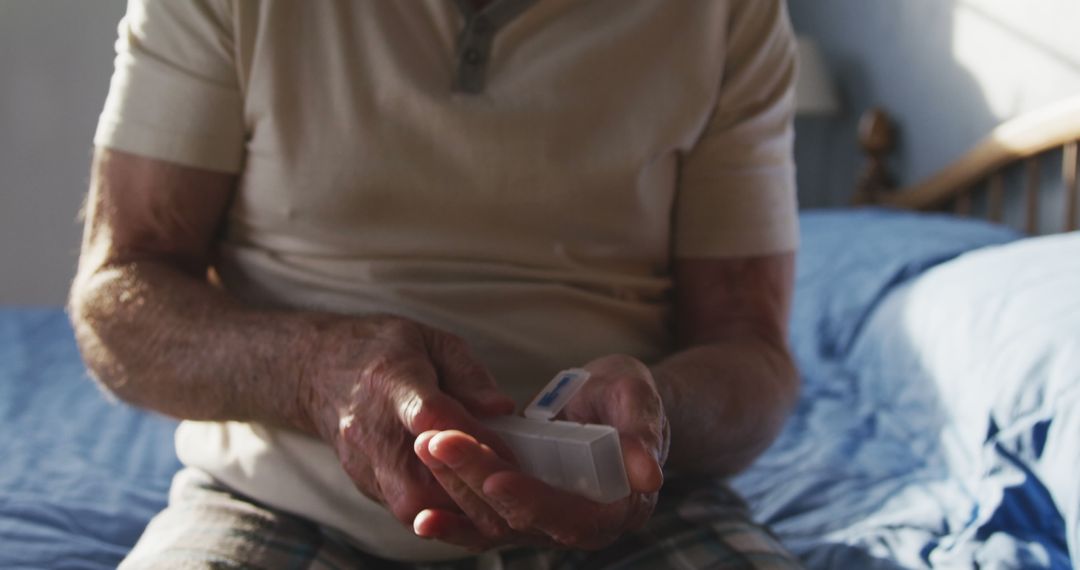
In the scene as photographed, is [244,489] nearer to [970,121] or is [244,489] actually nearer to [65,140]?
[970,121]

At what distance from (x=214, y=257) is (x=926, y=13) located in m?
1.75

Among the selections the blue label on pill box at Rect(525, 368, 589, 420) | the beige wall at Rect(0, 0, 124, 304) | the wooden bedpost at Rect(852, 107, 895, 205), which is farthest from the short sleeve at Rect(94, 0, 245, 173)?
the wooden bedpost at Rect(852, 107, 895, 205)

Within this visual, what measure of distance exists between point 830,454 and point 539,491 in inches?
33.2

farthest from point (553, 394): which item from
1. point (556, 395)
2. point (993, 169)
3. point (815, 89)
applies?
point (815, 89)

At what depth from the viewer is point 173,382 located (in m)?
0.74

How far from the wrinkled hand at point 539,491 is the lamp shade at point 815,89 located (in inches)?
76.5

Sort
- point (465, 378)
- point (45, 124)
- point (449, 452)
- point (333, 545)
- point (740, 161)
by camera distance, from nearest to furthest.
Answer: point (449, 452)
point (465, 378)
point (333, 545)
point (740, 161)
point (45, 124)

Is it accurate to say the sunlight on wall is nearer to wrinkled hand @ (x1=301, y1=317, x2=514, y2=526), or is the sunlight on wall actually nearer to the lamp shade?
the lamp shade

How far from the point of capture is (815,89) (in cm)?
243

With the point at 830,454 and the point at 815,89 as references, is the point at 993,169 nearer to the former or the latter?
the point at 815,89

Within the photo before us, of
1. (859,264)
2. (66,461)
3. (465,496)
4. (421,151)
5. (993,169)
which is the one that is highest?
(421,151)

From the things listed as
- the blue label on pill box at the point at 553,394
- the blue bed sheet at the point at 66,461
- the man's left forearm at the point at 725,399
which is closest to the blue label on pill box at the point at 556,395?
the blue label on pill box at the point at 553,394

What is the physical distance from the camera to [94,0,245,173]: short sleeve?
30.1 inches

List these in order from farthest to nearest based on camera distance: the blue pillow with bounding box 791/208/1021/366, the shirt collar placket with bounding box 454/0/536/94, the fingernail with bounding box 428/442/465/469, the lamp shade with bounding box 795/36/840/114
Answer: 1. the lamp shade with bounding box 795/36/840/114
2. the blue pillow with bounding box 791/208/1021/366
3. the shirt collar placket with bounding box 454/0/536/94
4. the fingernail with bounding box 428/442/465/469
